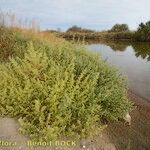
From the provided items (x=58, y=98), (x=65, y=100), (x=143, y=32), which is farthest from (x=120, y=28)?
(x=65, y=100)

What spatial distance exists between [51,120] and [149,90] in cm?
557

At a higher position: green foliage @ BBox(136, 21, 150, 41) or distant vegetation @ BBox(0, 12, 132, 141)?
distant vegetation @ BBox(0, 12, 132, 141)

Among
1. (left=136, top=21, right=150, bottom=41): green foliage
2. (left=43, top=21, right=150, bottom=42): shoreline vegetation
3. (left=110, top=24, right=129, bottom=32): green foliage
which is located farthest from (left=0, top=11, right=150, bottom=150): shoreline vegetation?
(left=110, top=24, right=129, bottom=32): green foliage

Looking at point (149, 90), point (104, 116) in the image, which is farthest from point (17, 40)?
point (104, 116)

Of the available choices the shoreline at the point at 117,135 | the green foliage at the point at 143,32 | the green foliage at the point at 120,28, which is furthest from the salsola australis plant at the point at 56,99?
the green foliage at the point at 120,28

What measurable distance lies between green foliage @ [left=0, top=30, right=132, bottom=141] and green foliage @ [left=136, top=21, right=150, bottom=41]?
31.0 m

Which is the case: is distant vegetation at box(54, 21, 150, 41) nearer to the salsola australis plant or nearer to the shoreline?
the shoreline

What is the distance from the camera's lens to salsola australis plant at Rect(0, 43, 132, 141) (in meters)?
4.60

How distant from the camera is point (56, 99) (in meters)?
4.75

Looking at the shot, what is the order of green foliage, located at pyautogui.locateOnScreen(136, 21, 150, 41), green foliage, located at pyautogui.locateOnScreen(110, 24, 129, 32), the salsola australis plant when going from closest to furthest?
the salsola australis plant
green foliage, located at pyautogui.locateOnScreen(136, 21, 150, 41)
green foliage, located at pyautogui.locateOnScreen(110, 24, 129, 32)

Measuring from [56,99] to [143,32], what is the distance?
1282 inches

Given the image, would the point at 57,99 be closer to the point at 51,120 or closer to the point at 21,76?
the point at 51,120

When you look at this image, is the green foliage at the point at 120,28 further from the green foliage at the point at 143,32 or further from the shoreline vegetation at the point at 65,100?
the shoreline vegetation at the point at 65,100

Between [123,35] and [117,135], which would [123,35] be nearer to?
[123,35]
